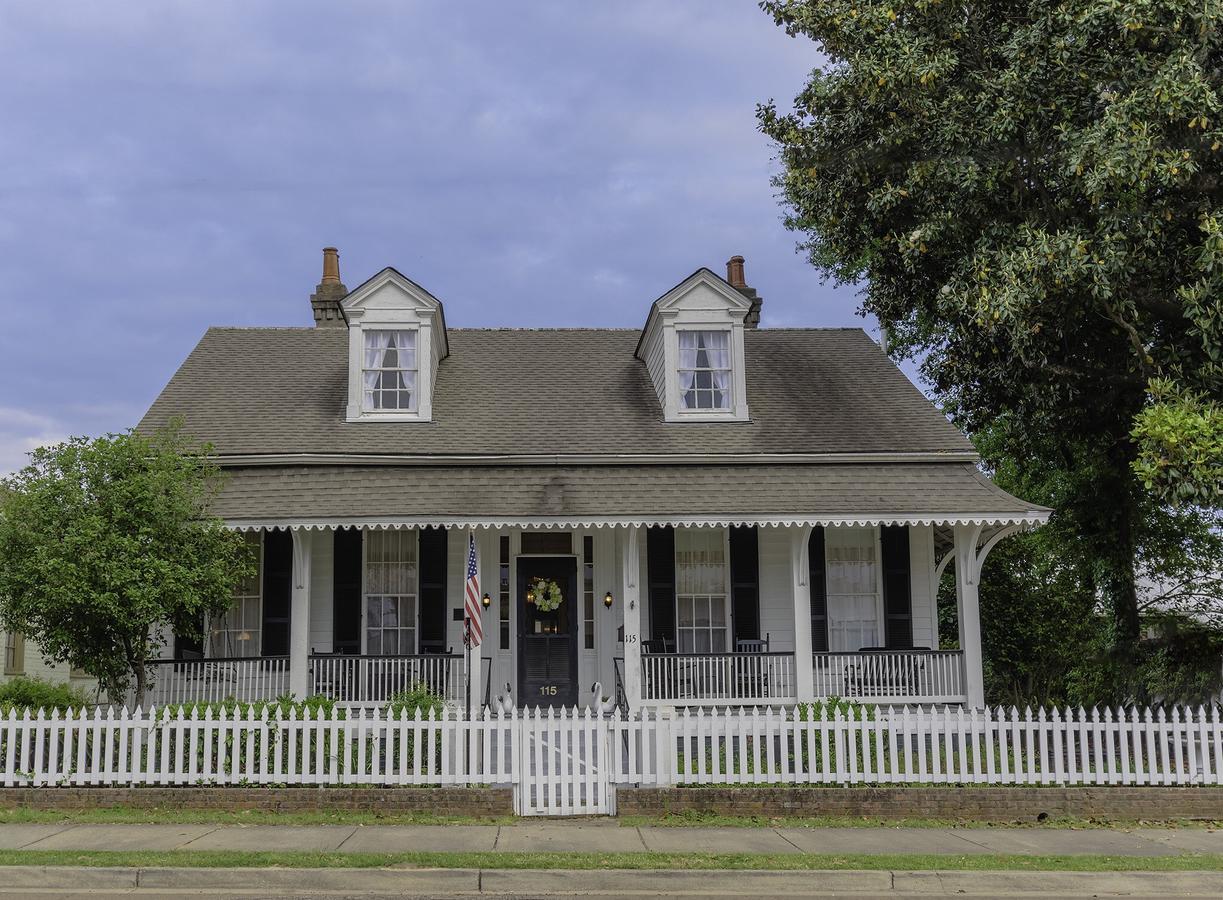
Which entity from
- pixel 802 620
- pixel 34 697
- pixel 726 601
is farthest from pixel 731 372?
pixel 34 697

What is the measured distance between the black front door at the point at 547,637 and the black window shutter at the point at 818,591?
12.0 feet

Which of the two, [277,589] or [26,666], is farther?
[26,666]

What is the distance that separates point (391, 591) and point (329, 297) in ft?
24.9

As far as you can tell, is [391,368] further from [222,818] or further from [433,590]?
[222,818]

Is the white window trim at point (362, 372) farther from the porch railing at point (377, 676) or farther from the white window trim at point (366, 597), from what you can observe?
the porch railing at point (377, 676)

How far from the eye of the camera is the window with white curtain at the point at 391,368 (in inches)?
699

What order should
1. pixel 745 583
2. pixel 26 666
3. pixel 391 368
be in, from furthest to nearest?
pixel 26 666 < pixel 391 368 < pixel 745 583

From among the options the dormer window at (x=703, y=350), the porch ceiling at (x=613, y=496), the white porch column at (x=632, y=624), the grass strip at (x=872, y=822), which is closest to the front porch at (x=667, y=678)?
the white porch column at (x=632, y=624)

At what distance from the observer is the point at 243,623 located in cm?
1600

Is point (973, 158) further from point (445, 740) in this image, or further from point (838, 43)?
point (445, 740)

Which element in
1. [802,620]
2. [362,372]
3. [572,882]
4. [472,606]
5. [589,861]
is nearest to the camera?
[572,882]

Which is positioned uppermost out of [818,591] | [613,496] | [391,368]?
[391,368]

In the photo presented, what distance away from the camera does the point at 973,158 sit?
48.1ft

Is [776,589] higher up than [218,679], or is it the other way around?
[776,589]
